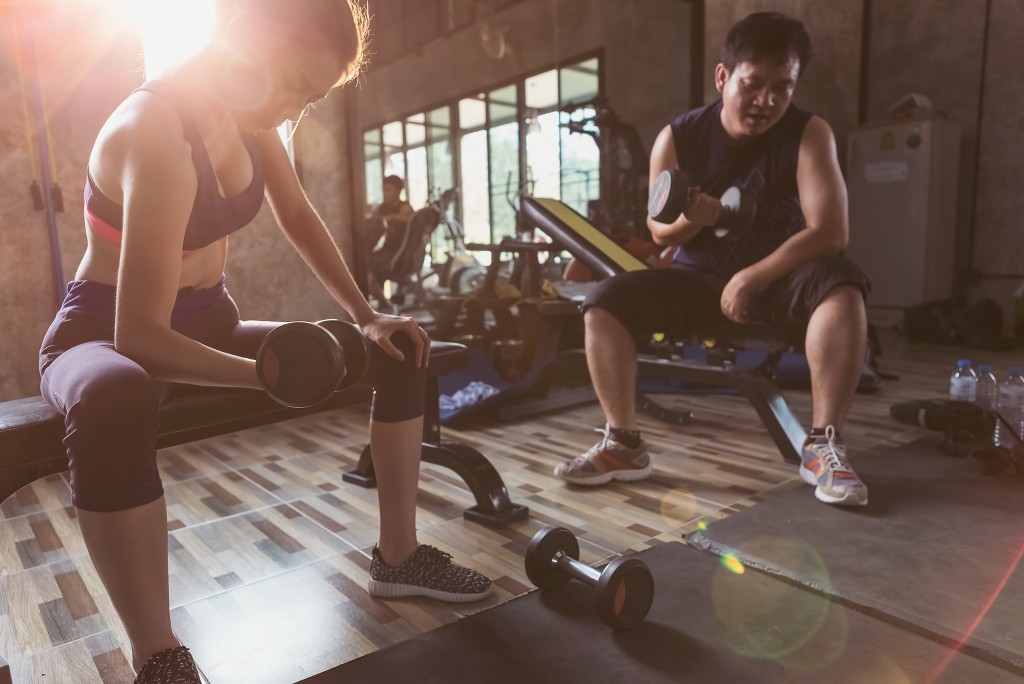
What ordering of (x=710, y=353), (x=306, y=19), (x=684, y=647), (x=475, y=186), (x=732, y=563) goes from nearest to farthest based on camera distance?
(x=306, y=19) → (x=684, y=647) → (x=732, y=563) → (x=710, y=353) → (x=475, y=186)

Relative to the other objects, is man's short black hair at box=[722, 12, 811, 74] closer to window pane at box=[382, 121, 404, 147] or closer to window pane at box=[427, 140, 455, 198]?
window pane at box=[427, 140, 455, 198]

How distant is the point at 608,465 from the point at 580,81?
6766 mm

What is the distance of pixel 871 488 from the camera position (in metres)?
1.85

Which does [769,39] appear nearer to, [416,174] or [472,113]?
[472,113]

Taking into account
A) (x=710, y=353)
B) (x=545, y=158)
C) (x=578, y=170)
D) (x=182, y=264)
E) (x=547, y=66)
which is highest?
(x=547, y=66)

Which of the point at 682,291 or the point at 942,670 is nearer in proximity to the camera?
the point at 942,670

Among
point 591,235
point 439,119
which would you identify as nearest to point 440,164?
point 439,119

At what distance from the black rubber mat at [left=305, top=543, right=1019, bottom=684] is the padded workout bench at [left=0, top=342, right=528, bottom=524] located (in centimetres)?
43

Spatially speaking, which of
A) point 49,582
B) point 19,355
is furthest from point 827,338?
point 19,355

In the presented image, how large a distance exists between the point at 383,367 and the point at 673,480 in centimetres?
106

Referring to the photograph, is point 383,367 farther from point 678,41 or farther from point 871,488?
point 678,41

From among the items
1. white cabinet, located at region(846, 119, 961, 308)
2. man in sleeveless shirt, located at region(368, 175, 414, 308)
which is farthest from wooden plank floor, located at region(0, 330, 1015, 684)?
man in sleeveless shirt, located at region(368, 175, 414, 308)

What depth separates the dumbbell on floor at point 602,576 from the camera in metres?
→ 1.17

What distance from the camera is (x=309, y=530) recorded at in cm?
170
